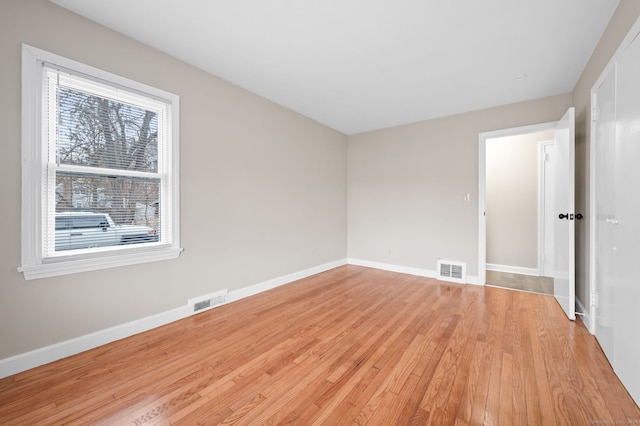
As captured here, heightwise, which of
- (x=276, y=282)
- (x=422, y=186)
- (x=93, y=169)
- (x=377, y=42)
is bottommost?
(x=276, y=282)

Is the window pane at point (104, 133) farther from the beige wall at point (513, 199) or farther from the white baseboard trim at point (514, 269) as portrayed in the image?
the white baseboard trim at point (514, 269)

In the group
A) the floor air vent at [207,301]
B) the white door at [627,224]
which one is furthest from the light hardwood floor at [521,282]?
the floor air vent at [207,301]

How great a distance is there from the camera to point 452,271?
4180 millimetres

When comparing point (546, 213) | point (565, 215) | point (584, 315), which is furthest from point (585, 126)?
point (546, 213)

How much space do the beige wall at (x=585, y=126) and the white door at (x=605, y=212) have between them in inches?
11.1

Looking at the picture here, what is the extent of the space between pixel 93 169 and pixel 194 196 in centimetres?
88

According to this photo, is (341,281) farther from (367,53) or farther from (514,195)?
(514,195)

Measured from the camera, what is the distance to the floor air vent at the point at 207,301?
285 centimetres

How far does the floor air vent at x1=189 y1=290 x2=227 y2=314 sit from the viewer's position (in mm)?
2850

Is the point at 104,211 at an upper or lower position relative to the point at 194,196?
lower

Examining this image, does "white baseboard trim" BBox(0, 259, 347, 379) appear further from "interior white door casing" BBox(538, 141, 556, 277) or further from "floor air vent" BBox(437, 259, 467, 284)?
"interior white door casing" BBox(538, 141, 556, 277)

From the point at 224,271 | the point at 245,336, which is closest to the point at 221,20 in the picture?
the point at 224,271

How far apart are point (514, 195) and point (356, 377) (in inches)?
182

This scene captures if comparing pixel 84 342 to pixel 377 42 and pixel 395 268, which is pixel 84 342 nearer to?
pixel 377 42
